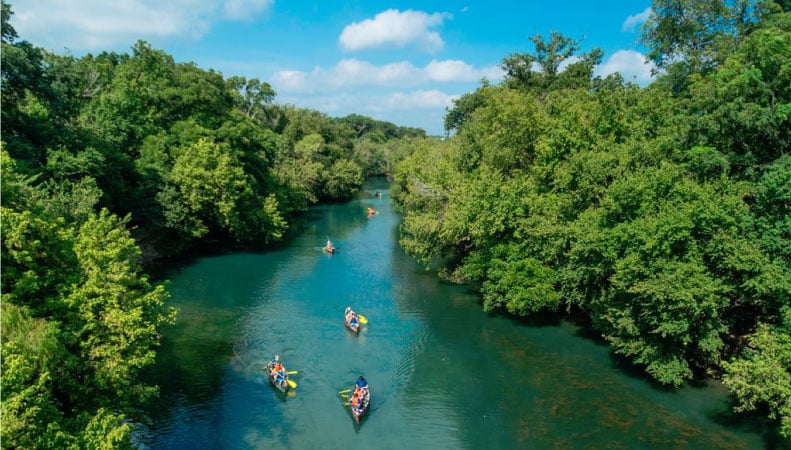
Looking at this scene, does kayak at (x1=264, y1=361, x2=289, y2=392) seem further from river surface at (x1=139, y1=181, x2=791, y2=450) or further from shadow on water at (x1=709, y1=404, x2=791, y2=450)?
shadow on water at (x1=709, y1=404, x2=791, y2=450)

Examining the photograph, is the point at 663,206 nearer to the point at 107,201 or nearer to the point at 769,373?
the point at 769,373

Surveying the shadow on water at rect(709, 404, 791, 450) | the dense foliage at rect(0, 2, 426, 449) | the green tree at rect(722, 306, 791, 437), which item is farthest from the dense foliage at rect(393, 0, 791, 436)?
the dense foliage at rect(0, 2, 426, 449)

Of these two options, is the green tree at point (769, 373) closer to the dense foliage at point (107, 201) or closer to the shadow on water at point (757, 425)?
the shadow on water at point (757, 425)

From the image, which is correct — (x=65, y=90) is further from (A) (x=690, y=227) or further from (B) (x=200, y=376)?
(A) (x=690, y=227)

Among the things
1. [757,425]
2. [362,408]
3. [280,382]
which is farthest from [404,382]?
[757,425]

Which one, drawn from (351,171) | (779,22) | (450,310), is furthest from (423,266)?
(351,171)

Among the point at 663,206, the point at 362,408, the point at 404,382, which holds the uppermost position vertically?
the point at 663,206
